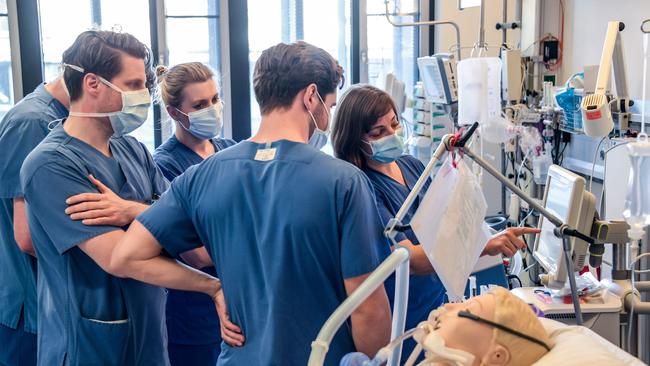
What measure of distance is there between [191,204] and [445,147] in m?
0.56

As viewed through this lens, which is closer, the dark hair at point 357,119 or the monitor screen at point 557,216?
the monitor screen at point 557,216

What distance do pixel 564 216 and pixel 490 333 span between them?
2.24 feet

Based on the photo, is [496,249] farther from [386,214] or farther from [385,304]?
[385,304]

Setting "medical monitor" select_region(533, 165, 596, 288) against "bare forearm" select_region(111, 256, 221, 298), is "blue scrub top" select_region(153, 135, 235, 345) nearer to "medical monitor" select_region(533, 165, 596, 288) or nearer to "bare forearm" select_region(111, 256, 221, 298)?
"bare forearm" select_region(111, 256, 221, 298)

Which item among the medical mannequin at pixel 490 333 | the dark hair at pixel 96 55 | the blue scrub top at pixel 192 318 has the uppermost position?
the dark hair at pixel 96 55

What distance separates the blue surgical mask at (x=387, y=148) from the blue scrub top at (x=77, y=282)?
0.69 m

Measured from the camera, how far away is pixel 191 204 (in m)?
1.56

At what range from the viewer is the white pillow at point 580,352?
1.20 metres

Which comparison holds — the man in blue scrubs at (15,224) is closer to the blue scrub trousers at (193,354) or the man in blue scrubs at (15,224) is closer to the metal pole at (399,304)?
the blue scrub trousers at (193,354)

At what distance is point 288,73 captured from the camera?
1504 millimetres

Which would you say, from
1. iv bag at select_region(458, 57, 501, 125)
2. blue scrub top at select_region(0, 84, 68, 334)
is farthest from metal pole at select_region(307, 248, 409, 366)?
iv bag at select_region(458, 57, 501, 125)

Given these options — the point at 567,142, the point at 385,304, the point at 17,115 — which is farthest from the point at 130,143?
the point at 567,142

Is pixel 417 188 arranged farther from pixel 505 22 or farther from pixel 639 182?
pixel 505 22

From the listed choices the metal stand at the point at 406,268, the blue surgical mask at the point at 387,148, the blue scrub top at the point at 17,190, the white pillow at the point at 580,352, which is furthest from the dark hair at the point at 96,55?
the white pillow at the point at 580,352
